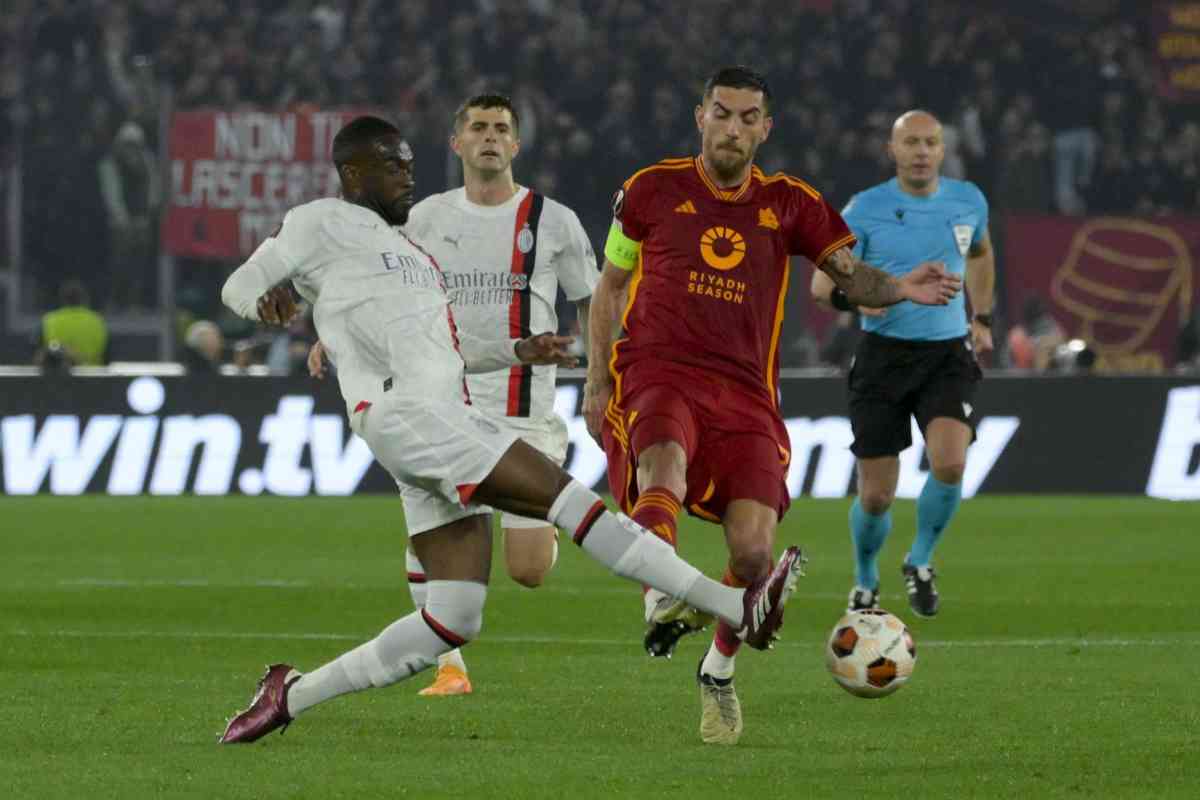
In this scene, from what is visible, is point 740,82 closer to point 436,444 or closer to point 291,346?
point 436,444

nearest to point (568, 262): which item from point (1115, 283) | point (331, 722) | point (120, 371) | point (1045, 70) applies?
point (331, 722)

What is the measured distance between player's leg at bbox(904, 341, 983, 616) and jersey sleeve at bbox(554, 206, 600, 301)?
248 cm

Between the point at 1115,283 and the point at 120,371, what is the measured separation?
30.8ft

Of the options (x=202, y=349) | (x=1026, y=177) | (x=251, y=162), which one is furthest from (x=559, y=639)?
(x=1026, y=177)

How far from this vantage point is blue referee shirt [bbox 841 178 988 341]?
35.8ft

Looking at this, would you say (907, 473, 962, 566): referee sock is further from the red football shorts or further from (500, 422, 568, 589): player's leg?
the red football shorts

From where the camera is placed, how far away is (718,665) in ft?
22.7

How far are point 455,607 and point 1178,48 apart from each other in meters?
19.0

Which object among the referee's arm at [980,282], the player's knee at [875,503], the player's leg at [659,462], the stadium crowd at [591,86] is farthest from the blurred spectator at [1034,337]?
the player's leg at [659,462]

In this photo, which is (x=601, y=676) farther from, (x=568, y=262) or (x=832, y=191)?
(x=832, y=191)

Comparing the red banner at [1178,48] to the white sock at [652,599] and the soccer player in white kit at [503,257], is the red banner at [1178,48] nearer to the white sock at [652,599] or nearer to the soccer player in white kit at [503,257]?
the soccer player in white kit at [503,257]

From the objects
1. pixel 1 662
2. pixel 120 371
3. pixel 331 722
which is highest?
pixel 331 722

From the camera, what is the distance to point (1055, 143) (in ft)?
82.0

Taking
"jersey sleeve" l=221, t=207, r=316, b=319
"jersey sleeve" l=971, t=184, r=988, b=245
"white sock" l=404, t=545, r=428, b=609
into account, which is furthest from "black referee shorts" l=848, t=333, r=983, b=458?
"jersey sleeve" l=221, t=207, r=316, b=319
